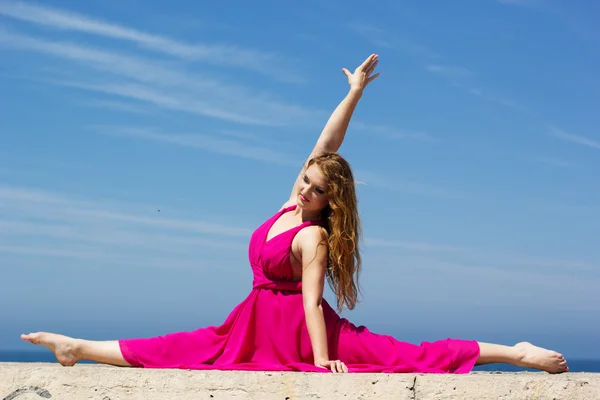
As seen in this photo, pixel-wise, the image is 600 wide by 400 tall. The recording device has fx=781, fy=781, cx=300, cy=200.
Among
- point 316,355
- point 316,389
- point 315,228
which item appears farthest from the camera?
point 315,228

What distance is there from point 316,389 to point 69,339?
144 cm

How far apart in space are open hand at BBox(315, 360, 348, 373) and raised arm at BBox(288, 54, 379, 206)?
1.30 metres

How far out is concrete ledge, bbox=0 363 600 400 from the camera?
12.8ft

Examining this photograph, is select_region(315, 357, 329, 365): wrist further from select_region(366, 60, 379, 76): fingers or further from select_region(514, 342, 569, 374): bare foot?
select_region(366, 60, 379, 76): fingers

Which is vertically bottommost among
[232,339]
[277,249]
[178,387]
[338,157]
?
[178,387]

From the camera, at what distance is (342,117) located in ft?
17.2

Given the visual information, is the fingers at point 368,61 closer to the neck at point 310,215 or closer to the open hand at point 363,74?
the open hand at point 363,74

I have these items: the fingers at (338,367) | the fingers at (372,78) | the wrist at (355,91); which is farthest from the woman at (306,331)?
the fingers at (372,78)

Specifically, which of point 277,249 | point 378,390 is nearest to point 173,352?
point 277,249

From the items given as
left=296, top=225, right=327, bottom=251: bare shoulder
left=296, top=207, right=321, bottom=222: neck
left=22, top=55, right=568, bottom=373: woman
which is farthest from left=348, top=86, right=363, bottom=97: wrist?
left=296, top=225, right=327, bottom=251: bare shoulder

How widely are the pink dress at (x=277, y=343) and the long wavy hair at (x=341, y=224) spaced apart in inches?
7.3

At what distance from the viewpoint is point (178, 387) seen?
3.98 metres

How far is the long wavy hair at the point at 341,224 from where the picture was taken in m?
4.59

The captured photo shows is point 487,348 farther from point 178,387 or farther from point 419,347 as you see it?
point 178,387
